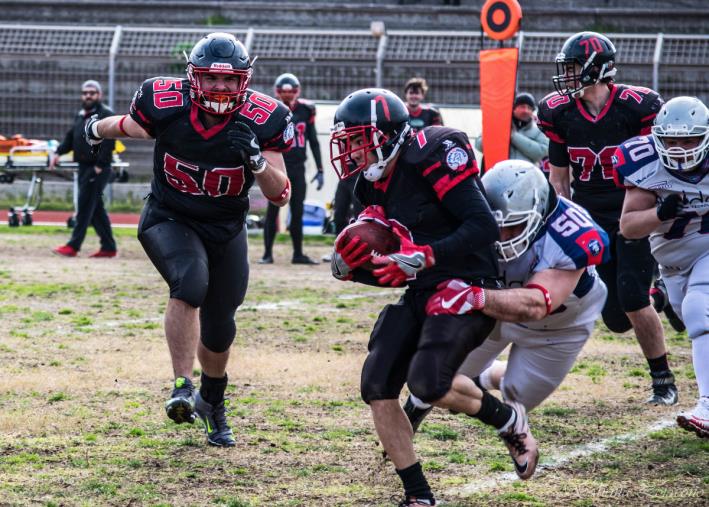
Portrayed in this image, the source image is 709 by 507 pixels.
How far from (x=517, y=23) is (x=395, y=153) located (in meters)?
8.41

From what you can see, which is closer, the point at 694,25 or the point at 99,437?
the point at 99,437

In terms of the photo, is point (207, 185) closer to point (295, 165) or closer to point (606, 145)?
point (606, 145)

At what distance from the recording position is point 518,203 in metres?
4.28

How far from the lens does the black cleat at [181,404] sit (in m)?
4.60

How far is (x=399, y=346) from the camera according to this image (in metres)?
4.20

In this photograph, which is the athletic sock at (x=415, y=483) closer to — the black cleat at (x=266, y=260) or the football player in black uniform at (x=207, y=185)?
the football player in black uniform at (x=207, y=185)

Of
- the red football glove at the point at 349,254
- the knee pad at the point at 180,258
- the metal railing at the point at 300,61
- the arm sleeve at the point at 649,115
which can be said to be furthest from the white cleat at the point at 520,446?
the metal railing at the point at 300,61

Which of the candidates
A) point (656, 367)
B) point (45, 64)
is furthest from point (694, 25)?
point (656, 367)

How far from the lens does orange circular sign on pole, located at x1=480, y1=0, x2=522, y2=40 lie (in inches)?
481

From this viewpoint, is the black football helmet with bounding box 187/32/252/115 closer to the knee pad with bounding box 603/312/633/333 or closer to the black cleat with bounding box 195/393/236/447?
the black cleat with bounding box 195/393/236/447

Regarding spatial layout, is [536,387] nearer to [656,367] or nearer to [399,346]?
[399,346]

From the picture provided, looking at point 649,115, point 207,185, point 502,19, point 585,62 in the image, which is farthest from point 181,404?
point 502,19

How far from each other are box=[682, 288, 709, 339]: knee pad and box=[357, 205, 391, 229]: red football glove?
1.62m

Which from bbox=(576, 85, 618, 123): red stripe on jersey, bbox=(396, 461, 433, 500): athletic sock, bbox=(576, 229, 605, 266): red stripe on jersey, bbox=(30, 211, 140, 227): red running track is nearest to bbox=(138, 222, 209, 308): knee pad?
bbox=(396, 461, 433, 500): athletic sock
